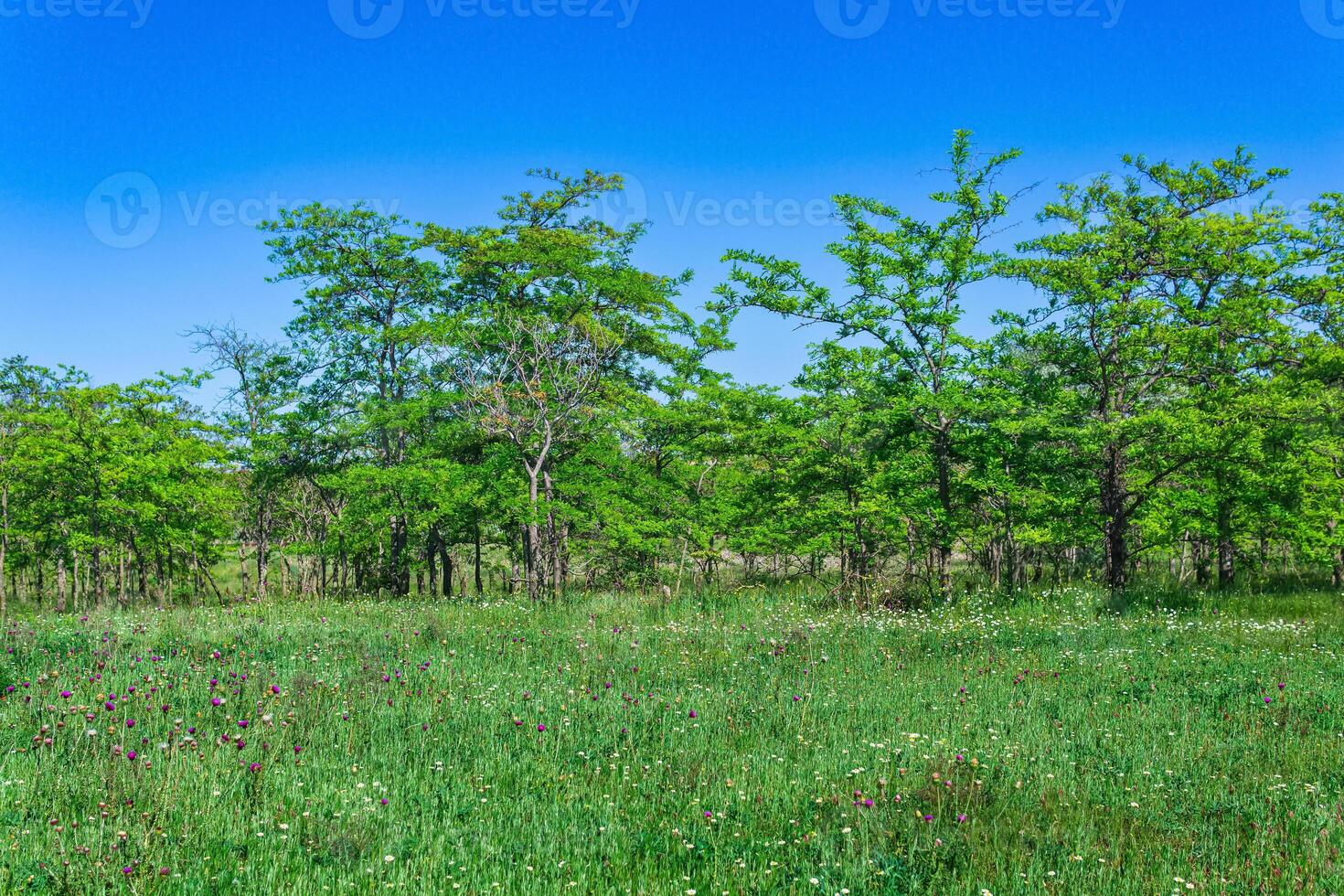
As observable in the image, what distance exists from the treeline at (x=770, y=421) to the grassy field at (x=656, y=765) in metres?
6.00

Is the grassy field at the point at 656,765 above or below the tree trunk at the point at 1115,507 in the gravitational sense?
below

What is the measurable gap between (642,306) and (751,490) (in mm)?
6561

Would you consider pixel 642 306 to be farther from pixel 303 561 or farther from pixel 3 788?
pixel 303 561

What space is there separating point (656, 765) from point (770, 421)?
13.9 meters

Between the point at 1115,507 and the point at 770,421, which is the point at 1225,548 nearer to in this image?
the point at 1115,507

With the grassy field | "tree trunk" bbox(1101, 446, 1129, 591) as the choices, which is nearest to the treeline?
"tree trunk" bbox(1101, 446, 1129, 591)

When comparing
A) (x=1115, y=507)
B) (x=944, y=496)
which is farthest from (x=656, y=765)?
(x=1115, y=507)

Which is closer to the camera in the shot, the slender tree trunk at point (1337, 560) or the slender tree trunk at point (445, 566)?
the slender tree trunk at point (1337, 560)

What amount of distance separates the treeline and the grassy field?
6.00 metres

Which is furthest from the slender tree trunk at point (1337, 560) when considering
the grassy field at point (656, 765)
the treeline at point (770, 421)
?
the grassy field at point (656, 765)

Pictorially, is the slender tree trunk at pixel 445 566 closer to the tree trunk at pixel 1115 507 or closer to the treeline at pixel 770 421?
the treeline at pixel 770 421

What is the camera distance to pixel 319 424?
24172 millimetres

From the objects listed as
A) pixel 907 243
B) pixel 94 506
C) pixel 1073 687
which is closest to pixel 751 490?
pixel 907 243

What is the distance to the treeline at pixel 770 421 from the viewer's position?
49.9ft
